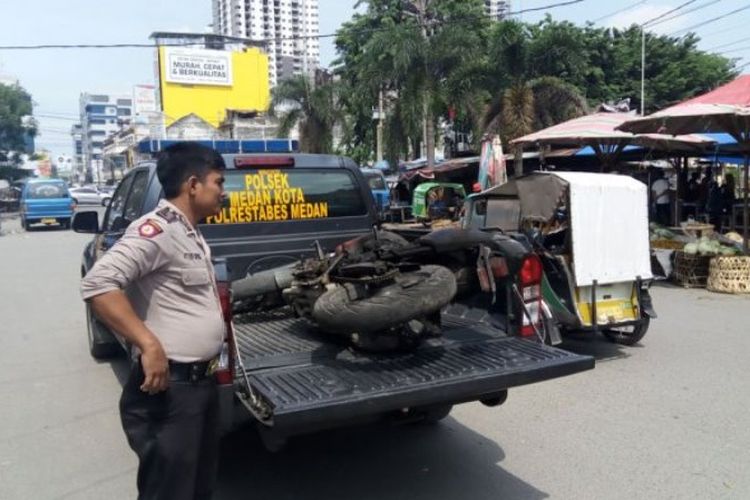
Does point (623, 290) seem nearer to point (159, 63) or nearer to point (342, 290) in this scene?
point (342, 290)

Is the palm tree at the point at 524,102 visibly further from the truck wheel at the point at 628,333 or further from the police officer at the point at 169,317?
the police officer at the point at 169,317

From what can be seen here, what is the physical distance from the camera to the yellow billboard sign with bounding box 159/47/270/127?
80500 millimetres

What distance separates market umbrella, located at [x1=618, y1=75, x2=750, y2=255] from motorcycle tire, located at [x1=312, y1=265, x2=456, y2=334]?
23.2 ft

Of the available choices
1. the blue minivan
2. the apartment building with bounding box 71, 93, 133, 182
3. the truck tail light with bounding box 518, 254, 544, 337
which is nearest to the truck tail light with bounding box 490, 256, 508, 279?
the truck tail light with bounding box 518, 254, 544, 337

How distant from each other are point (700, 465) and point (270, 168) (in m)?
3.53

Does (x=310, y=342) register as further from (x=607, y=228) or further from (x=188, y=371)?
(x=607, y=228)

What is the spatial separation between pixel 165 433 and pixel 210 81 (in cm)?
8631

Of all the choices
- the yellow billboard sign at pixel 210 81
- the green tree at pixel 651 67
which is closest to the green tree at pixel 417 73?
the green tree at pixel 651 67

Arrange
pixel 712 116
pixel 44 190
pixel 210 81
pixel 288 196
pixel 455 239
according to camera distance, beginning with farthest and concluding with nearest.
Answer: pixel 210 81 → pixel 44 190 → pixel 712 116 → pixel 288 196 → pixel 455 239

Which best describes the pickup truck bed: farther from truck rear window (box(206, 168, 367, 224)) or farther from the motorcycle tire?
truck rear window (box(206, 168, 367, 224))

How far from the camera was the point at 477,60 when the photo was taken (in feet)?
77.6

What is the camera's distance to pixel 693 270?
10.1 meters

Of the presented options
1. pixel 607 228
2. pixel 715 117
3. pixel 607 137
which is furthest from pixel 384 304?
pixel 607 137

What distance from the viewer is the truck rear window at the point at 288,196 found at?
5074 millimetres
